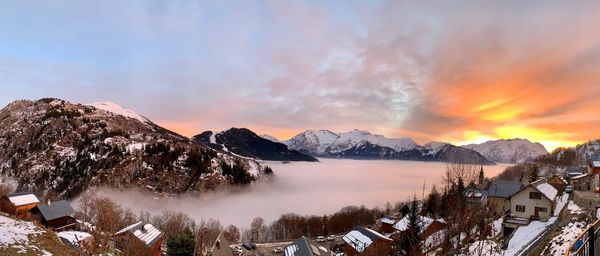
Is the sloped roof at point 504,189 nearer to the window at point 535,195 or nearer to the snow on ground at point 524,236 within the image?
the window at point 535,195

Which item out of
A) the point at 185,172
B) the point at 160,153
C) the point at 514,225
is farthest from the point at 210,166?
the point at 514,225

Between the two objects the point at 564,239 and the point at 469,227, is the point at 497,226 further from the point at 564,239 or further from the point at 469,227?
the point at 469,227

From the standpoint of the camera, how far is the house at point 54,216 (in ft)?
200

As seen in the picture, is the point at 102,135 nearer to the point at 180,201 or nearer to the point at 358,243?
the point at 180,201

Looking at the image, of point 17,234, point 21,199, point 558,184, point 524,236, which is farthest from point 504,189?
point 21,199

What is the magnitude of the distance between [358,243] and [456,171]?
31897 mm

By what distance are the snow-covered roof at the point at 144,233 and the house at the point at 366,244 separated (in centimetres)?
3053

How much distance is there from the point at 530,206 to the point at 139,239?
185 feet

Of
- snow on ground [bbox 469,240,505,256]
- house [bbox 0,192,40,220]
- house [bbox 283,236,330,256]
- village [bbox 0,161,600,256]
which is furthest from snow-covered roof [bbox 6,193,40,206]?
snow on ground [bbox 469,240,505,256]

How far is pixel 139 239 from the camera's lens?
47.1m

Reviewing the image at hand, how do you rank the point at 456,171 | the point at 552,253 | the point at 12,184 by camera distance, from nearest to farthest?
the point at 456,171, the point at 552,253, the point at 12,184

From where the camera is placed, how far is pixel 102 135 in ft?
628

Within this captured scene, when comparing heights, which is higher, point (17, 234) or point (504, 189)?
point (504, 189)

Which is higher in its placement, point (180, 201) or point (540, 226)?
point (540, 226)
